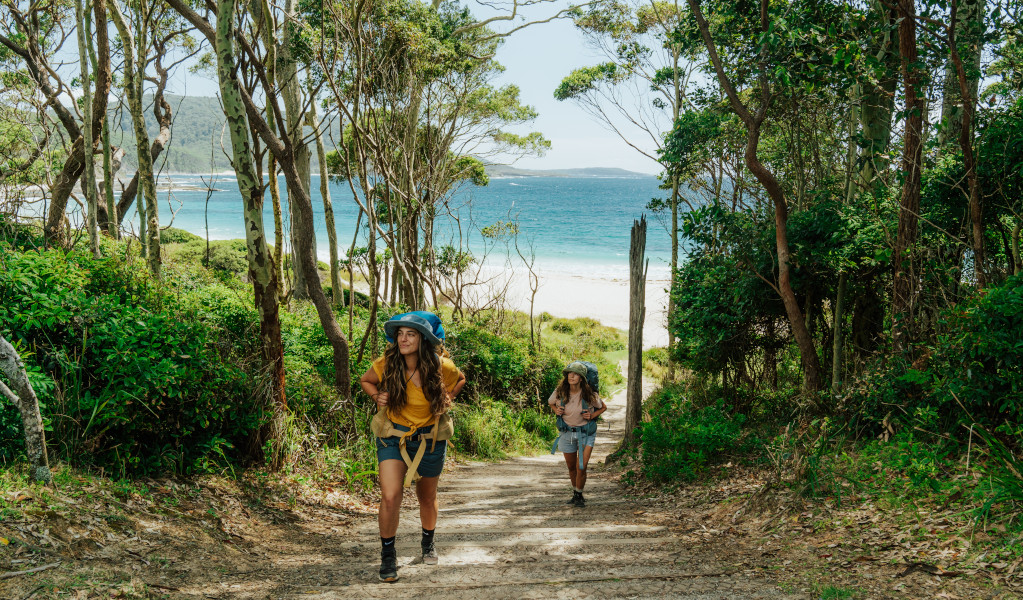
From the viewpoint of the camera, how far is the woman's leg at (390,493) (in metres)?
3.46

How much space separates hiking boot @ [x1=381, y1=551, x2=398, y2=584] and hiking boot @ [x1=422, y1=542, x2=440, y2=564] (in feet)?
1.03

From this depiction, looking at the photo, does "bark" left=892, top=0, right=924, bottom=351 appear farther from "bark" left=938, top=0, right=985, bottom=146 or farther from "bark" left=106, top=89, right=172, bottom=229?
"bark" left=106, top=89, right=172, bottom=229

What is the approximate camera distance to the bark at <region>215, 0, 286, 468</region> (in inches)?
191

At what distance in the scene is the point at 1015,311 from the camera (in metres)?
3.84

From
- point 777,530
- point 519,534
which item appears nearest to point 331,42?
point 519,534

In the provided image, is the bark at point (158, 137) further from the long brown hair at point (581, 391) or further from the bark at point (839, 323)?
the bark at point (839, 323)

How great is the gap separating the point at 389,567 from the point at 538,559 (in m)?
0.92

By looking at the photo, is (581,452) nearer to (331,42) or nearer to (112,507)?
(112,507)

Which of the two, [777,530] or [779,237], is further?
[779,237]

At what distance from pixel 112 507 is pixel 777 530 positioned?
13.9ft

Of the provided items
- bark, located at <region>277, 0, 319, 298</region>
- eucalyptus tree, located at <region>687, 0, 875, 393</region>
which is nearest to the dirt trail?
eucalyptus tree, located at <region>687, 0, 875, 393</region>

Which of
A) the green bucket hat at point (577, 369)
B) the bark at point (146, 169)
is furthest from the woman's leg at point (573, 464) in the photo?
the bark at point (146, 169)

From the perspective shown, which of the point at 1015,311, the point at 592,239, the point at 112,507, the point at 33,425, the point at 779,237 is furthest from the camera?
the point at 592,239

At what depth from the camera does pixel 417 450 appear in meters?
3.63
